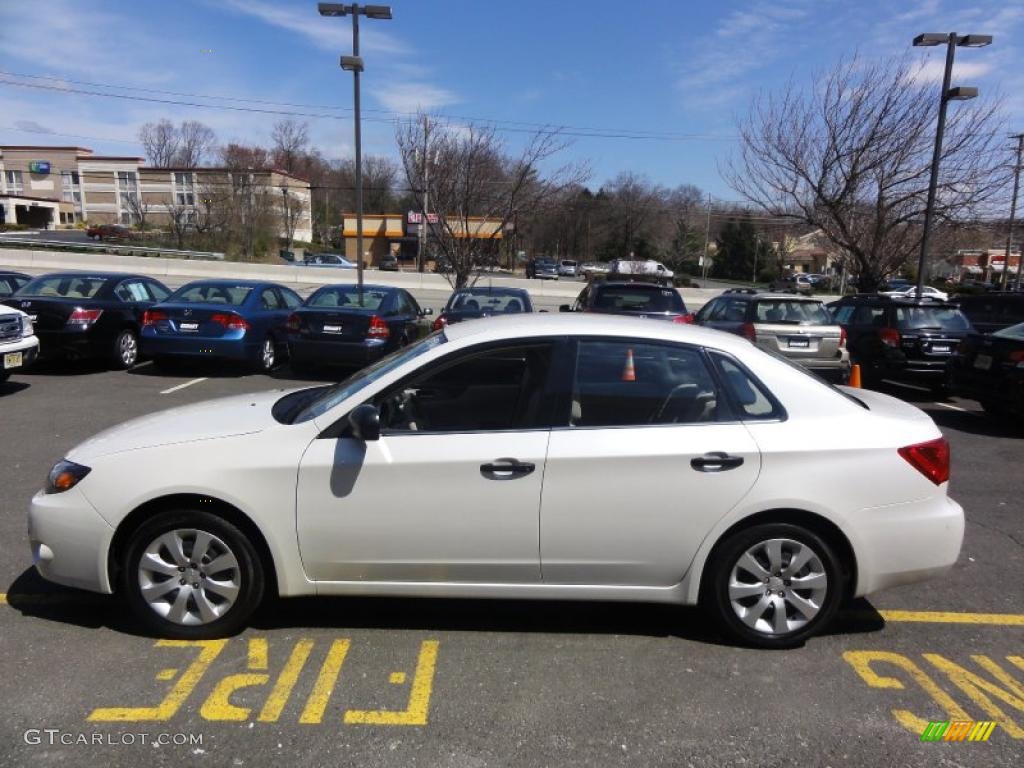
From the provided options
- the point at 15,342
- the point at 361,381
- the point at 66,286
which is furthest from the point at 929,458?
the point at 66,286

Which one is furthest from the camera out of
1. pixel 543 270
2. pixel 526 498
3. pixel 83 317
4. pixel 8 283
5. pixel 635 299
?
pixel 543 270

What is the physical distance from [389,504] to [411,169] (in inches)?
606

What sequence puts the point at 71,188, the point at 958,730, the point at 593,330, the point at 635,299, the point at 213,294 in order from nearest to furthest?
the point at 958,730, the point at 593,330, the point at 635,299, the point at 213,294, the point at 71,188

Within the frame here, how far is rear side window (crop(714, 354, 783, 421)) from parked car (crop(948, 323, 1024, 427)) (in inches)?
262

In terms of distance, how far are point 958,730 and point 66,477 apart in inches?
159

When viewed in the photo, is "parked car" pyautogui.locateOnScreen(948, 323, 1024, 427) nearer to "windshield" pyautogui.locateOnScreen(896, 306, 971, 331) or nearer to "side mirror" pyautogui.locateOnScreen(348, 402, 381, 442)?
"windshield" pyautogui.locateOnScreen(896, 306, 971, 331)

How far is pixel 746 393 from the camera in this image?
11.2 ft

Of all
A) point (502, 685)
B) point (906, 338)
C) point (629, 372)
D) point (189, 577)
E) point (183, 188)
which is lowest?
point (502, 685)

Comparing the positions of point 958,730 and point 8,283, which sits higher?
point 8,283

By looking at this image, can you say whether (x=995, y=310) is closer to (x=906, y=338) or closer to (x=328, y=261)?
(x=906, y=338)

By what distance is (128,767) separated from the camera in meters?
Result: 2.54

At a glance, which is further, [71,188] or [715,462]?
[71,188]

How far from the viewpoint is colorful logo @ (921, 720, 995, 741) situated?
2.80m

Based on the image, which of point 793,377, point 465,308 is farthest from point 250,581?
point 465,308
